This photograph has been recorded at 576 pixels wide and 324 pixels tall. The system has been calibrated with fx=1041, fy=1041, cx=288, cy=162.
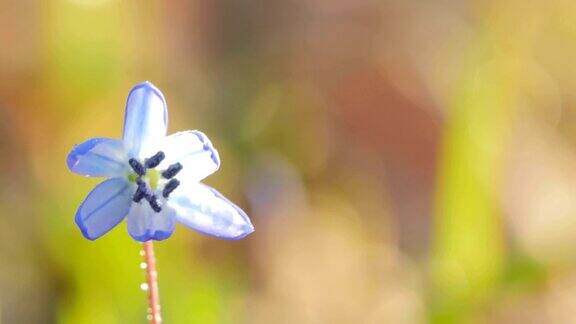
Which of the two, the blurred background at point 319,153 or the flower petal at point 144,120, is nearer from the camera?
the flower petal at point 144,120

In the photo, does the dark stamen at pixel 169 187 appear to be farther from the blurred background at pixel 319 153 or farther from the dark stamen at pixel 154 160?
the blurred background at pixel 319 153

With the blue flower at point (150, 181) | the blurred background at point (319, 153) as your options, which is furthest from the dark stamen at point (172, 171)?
the blurred background at point (319, 153)

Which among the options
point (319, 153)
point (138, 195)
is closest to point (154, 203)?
point (138, 195)

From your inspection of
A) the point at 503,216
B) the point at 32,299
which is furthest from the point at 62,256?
the point at 503,216

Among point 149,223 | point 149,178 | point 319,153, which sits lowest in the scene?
point 149,223

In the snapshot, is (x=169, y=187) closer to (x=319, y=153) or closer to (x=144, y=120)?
(x=144, y=120)


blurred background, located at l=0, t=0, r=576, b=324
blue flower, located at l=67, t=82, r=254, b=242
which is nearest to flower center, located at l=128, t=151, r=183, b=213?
blue flower, located at l=67, t=82, r=254, b=242

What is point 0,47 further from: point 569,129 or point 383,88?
point 569,129
